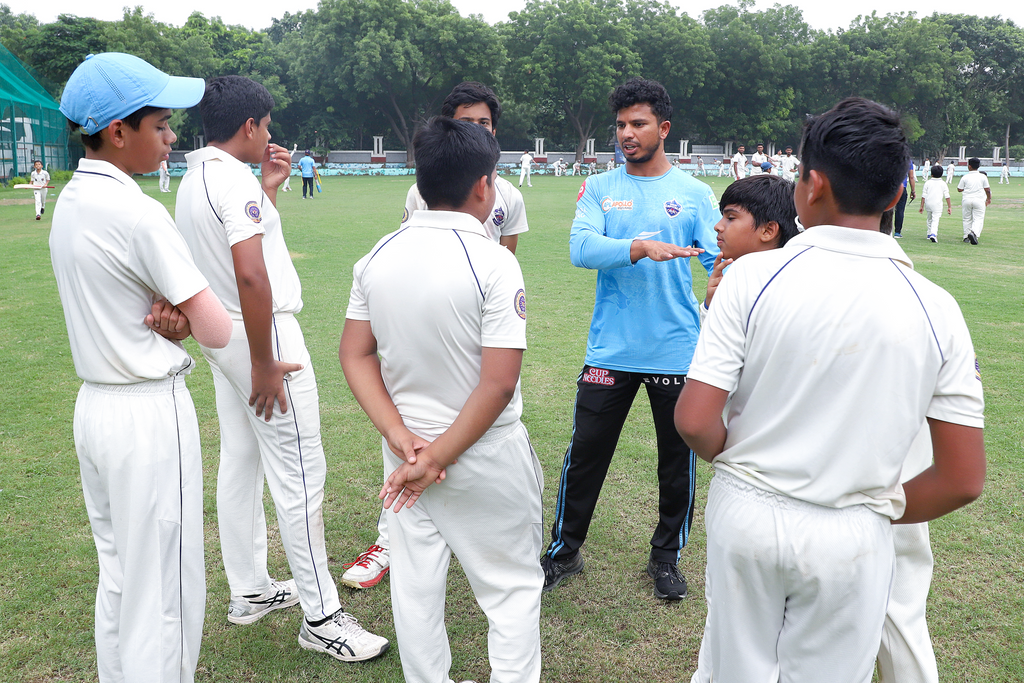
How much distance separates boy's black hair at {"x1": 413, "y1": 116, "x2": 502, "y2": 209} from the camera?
220 centimetres

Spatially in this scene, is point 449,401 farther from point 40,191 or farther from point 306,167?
point 306,167

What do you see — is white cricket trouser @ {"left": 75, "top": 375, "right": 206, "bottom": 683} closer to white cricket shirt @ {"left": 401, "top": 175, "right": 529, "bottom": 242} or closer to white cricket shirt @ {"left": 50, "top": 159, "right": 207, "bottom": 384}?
white cricket shirt @ {"left": 50, "top": 159, "right": 207, "bottom": 384}

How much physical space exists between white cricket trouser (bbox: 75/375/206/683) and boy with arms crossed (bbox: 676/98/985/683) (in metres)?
1.54

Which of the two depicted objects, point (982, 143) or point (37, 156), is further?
point (982, 143)

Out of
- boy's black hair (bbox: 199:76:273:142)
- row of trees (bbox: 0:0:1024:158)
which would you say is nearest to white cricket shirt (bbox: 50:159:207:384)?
boy's black hair (bbox: 199:76:273:142)

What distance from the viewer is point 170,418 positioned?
89.5 inches

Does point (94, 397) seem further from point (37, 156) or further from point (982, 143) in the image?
point (982, 143)

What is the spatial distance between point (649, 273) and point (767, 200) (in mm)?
720

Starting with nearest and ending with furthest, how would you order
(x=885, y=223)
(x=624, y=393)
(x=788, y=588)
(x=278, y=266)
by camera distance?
(x=788, y=588)
(x=885, y=223)
(x=278, y=266)
(x=624, y=393)

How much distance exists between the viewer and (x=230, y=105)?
2.92m

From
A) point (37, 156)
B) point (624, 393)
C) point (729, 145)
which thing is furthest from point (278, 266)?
point (729, 145)

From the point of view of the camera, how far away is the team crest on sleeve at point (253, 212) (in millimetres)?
2770

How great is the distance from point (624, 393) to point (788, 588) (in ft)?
5.53

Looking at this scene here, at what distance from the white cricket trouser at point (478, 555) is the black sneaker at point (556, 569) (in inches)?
45.7
